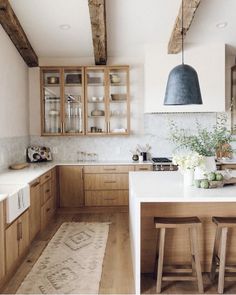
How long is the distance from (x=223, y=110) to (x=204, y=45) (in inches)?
43.2

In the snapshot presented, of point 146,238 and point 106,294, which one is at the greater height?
point 146,238

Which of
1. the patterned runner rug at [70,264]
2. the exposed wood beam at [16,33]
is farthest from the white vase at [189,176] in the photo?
the exposed wood beam at [16,33]

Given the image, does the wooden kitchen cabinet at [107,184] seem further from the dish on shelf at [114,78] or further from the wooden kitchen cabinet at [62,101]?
the dish on shelf at [114,78]

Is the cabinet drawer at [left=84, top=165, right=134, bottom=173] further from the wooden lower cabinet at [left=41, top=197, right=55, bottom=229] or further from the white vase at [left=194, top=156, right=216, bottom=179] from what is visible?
the white vase at [left=194, top=156, right=216, bottom=179]

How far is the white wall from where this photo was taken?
4.44 m

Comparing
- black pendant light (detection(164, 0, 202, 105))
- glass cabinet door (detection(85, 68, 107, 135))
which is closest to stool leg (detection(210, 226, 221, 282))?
black pendant light (detection(164, 0, 202, 105))

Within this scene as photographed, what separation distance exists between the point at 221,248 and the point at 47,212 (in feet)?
8.77

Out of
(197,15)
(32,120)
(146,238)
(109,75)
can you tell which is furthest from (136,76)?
(146,238)

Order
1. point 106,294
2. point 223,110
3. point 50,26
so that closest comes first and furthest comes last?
1. point 106,294
2. point 50,26
3. point 223,110

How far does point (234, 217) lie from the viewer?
2.86m

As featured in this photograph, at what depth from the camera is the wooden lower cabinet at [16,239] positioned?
2.87m

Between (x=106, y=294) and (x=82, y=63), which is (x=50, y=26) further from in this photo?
(x=106, y=294)

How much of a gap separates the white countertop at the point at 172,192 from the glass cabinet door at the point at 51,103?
254cm

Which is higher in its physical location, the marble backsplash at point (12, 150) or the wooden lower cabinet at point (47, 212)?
the marble backsplash at point (12, 150)
